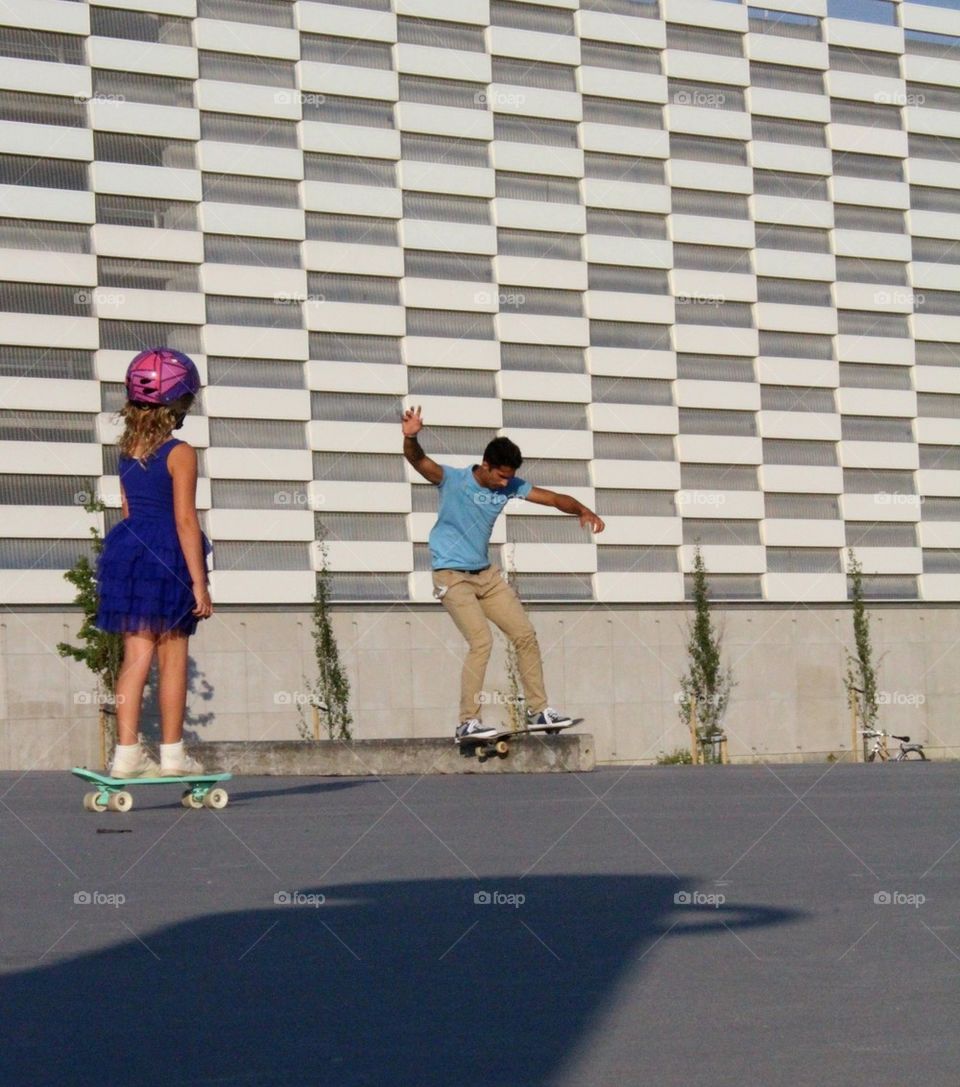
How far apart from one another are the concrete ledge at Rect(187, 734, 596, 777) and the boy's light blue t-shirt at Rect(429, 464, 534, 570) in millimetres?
2037

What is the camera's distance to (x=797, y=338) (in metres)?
46.4

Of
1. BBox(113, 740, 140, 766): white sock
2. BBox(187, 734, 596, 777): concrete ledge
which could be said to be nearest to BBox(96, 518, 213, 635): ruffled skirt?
BBox(113, 740, 140, 766): white sock

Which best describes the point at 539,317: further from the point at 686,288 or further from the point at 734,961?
the point at 734,961

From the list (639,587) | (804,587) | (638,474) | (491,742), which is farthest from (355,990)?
(804,587)

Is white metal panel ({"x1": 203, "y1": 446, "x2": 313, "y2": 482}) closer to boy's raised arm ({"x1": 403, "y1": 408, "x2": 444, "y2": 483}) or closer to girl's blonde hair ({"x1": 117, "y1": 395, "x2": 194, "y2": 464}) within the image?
boy's raised arm ({"x1": 403, "y1": 408, "x2": 444, "y2": 483})

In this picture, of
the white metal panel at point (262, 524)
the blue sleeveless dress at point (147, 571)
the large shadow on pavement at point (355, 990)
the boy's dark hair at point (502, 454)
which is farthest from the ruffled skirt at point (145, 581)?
the white metal panel at point (262, 524)

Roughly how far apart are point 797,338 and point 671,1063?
44.1m

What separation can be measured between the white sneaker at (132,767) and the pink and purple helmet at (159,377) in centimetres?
172

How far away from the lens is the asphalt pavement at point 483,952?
3.40 m

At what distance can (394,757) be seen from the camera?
49.6ft

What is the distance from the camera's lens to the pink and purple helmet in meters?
8.98

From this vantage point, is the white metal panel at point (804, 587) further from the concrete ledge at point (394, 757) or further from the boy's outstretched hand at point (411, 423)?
the boy's outstretched hand at point (411, 423)

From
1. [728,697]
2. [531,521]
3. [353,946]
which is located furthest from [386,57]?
[353,946]

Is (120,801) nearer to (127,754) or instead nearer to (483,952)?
(127,754)
